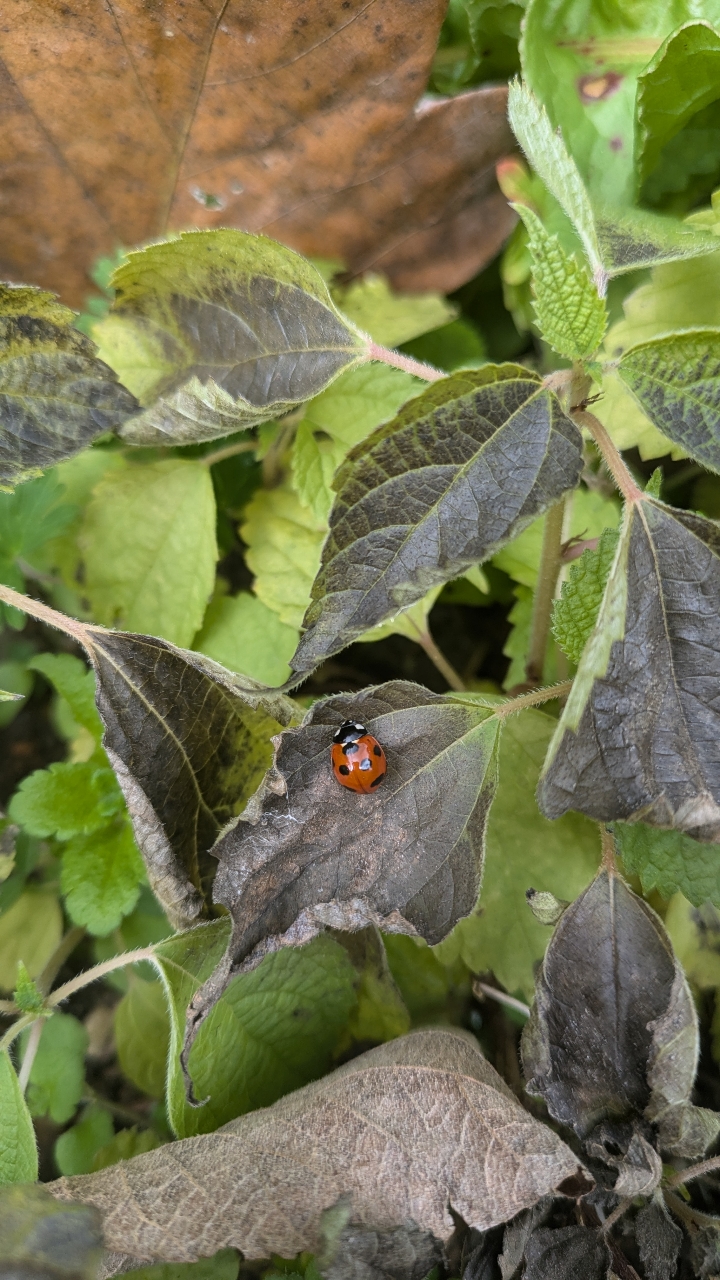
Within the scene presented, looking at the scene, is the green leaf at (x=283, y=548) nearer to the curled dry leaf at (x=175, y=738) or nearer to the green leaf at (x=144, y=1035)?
the curled dry leaf at (x=175, y=738)

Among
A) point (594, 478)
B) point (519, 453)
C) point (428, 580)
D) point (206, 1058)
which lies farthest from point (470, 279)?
point (206, 1058)

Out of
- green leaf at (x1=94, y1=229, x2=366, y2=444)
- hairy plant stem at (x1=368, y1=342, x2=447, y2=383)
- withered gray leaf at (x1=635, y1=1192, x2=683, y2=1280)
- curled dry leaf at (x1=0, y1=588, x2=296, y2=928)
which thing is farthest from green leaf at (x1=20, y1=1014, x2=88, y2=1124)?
hairy plant stem at (x1=368, y1=342, x2=447, y2=383)

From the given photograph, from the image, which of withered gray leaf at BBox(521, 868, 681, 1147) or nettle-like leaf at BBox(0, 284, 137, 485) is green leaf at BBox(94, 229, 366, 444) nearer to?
nettle-like leaf at BBox(0, 284, 137, 485)

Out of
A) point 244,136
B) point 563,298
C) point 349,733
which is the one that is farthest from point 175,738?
point 244,136

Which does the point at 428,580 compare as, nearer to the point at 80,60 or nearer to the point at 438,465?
the point at 438,465

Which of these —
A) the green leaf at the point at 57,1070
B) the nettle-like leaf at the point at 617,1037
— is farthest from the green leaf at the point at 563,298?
the green leaf at the point at 57,1070

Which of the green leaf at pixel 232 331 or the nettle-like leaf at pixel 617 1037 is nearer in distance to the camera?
the nettle-like leaf at pixel 617 1037
